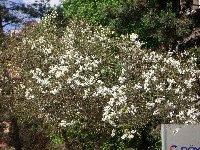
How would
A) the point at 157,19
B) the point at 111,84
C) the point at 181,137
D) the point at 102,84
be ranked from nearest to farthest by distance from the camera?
the point at 181,137
the point at 102,84
the point at 111,84
the point at 157,19

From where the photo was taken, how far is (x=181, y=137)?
11727 millimetres

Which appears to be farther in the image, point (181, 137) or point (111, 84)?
point (111, 84)

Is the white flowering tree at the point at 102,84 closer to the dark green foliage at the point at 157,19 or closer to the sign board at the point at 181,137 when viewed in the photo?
the sign board at the point at 181,137

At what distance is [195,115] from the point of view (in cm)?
1260

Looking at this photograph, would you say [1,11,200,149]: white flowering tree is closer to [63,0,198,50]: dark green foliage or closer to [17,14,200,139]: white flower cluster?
[17,14,200,139]: white flower cluster

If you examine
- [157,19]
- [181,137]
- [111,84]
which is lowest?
[181,137]

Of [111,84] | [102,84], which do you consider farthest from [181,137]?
[111,84]

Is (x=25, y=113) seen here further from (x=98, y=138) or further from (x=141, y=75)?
(x=141, y=75)

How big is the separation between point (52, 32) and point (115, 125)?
9.85m

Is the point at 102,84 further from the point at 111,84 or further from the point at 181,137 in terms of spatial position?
the point at 181,137

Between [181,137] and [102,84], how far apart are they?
4147 millimetres

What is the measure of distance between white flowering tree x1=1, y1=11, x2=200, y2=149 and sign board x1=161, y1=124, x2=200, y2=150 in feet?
2.89

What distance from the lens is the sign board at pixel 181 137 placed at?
11672 mm

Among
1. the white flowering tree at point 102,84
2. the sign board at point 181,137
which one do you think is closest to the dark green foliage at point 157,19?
the white flowering tree at point 102,84
